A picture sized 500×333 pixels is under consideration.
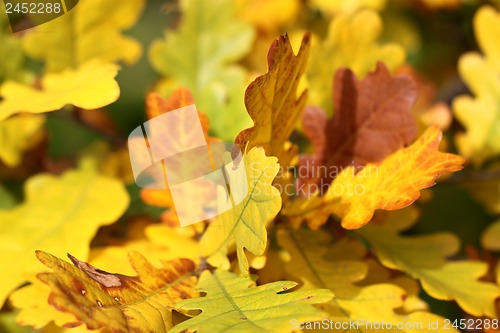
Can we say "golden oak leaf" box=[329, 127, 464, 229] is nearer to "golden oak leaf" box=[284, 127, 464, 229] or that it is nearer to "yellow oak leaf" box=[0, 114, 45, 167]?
"golden oak leaf" box=[284, 127, 464, 229]

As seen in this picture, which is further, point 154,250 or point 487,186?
point 487,186

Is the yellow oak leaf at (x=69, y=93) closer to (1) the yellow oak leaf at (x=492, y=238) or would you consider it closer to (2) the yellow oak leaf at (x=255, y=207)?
(2) the yellow oak leaf at (x=255, y=207)

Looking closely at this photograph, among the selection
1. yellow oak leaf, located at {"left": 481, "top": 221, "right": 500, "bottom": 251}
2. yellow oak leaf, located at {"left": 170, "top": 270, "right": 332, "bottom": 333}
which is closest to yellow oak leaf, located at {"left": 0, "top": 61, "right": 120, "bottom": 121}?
yellow oak leaf, located at {"left": 170, "top": 270, "right": 332, "bottom": 333}

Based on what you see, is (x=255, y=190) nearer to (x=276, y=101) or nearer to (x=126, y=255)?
(x=276, y=101)

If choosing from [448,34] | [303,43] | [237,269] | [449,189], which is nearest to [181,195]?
[237,269]

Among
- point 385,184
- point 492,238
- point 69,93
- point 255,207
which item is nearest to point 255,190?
point 255,207
